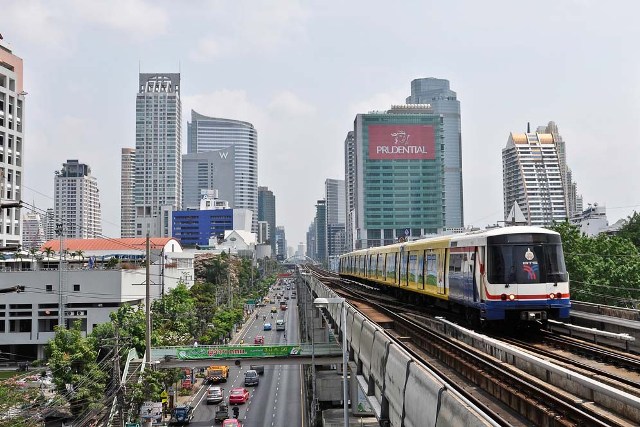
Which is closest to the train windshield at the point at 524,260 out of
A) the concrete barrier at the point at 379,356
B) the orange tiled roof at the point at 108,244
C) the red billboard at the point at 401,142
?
the concrete barrier at the point at 379,356

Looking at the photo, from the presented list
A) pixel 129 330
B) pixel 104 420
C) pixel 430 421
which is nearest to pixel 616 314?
pixel 430 421

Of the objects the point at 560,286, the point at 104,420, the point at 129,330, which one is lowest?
the point at 104,420

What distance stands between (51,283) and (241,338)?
85.2 feet

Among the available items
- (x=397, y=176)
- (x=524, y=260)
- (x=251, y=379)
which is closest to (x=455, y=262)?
(x=524, y=260)

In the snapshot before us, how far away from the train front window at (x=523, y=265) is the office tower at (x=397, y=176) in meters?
139

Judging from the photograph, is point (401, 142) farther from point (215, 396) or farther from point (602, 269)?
point (215, 396)

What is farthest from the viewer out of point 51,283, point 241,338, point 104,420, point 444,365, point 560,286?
point 241,338

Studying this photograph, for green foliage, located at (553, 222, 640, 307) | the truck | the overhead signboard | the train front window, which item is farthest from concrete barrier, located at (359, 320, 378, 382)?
the truck

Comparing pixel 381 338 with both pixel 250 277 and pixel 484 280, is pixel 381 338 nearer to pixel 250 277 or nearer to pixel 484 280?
pixel 484 280

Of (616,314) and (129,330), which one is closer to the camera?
(616,314)

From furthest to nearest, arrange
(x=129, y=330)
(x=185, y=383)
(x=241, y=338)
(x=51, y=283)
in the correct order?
(x=241, y=338) → (x=51, y=283) → (x=185, y=383) → (x=129, y=330)

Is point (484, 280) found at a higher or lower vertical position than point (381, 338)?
higher

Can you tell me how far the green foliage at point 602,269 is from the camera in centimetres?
4321

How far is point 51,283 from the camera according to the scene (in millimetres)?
57844
